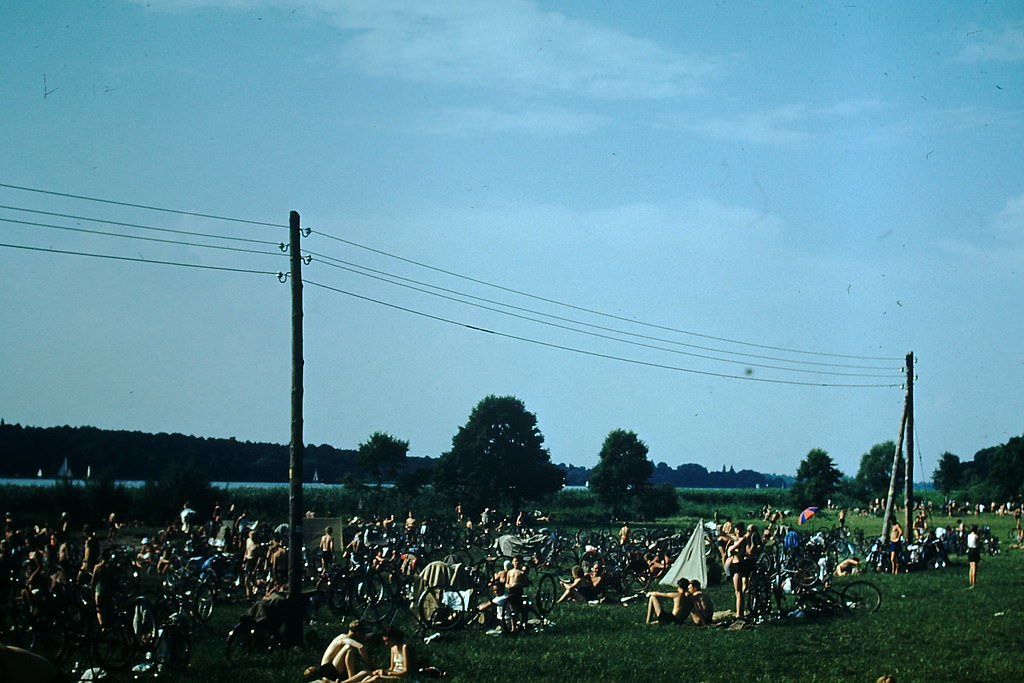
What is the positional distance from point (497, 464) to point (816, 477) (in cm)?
3856

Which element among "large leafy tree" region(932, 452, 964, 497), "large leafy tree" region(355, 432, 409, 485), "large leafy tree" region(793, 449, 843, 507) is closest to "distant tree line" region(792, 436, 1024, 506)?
"large leafy tree" region(793, 449, 843, 507)

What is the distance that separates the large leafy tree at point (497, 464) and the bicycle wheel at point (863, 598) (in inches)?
1927

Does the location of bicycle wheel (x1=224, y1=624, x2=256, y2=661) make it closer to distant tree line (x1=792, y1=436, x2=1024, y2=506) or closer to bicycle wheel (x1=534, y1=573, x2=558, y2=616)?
bicycle wheel (x1=534, y1=573, x2=558, y2=616)

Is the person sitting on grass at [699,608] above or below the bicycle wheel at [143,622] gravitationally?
below

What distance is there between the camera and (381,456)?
7094 cm

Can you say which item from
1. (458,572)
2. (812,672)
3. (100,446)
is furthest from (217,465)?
(812,672)

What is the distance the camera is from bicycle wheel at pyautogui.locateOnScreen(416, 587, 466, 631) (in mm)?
20172

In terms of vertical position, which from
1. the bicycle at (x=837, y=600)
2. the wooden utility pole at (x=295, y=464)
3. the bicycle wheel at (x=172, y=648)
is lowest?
the bicycle at (x=837, y=600)

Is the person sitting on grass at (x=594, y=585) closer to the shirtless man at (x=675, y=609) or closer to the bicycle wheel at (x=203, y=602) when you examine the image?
the shirtless man at (x=675, y=609)

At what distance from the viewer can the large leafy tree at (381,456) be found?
70625 mm

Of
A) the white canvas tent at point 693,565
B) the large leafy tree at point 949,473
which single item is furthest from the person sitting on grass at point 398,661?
the large leafy tree at point 949,473

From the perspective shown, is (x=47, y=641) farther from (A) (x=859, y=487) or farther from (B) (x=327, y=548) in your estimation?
(A) (x=859, y=487)

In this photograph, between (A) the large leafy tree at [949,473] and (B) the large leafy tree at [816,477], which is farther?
(A) the large leafy tree at [949,473]

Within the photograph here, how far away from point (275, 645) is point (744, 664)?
24.5 feet
